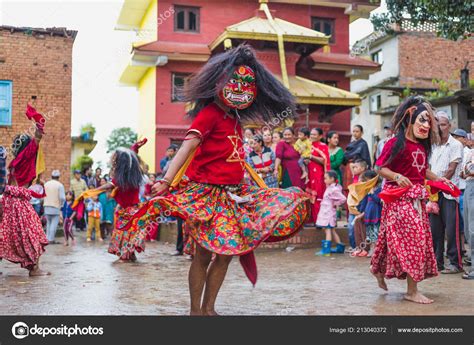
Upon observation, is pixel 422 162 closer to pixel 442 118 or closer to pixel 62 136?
pixel 442 118

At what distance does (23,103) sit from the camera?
774 inches

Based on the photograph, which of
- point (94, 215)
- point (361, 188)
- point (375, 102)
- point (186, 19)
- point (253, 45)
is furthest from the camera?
point (375, 102)

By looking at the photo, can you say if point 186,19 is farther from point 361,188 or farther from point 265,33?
point 361,188

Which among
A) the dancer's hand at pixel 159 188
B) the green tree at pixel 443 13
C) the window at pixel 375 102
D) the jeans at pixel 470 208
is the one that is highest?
the window at pixel 375 102

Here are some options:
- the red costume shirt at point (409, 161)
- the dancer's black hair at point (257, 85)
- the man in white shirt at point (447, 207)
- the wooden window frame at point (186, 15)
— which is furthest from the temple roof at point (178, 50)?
the dancer's black hair at point (257, 85)

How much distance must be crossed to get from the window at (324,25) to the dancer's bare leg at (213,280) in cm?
2193

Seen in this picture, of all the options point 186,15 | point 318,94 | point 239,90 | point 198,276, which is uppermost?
point 186,15

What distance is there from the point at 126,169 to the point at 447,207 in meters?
5.03

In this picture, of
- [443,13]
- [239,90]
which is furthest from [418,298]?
[443,13]

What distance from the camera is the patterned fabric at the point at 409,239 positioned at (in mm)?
6035

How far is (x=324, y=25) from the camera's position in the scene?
26.0 meters

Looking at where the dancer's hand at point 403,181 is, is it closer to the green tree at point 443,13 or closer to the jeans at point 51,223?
the green tree at point 443,13
